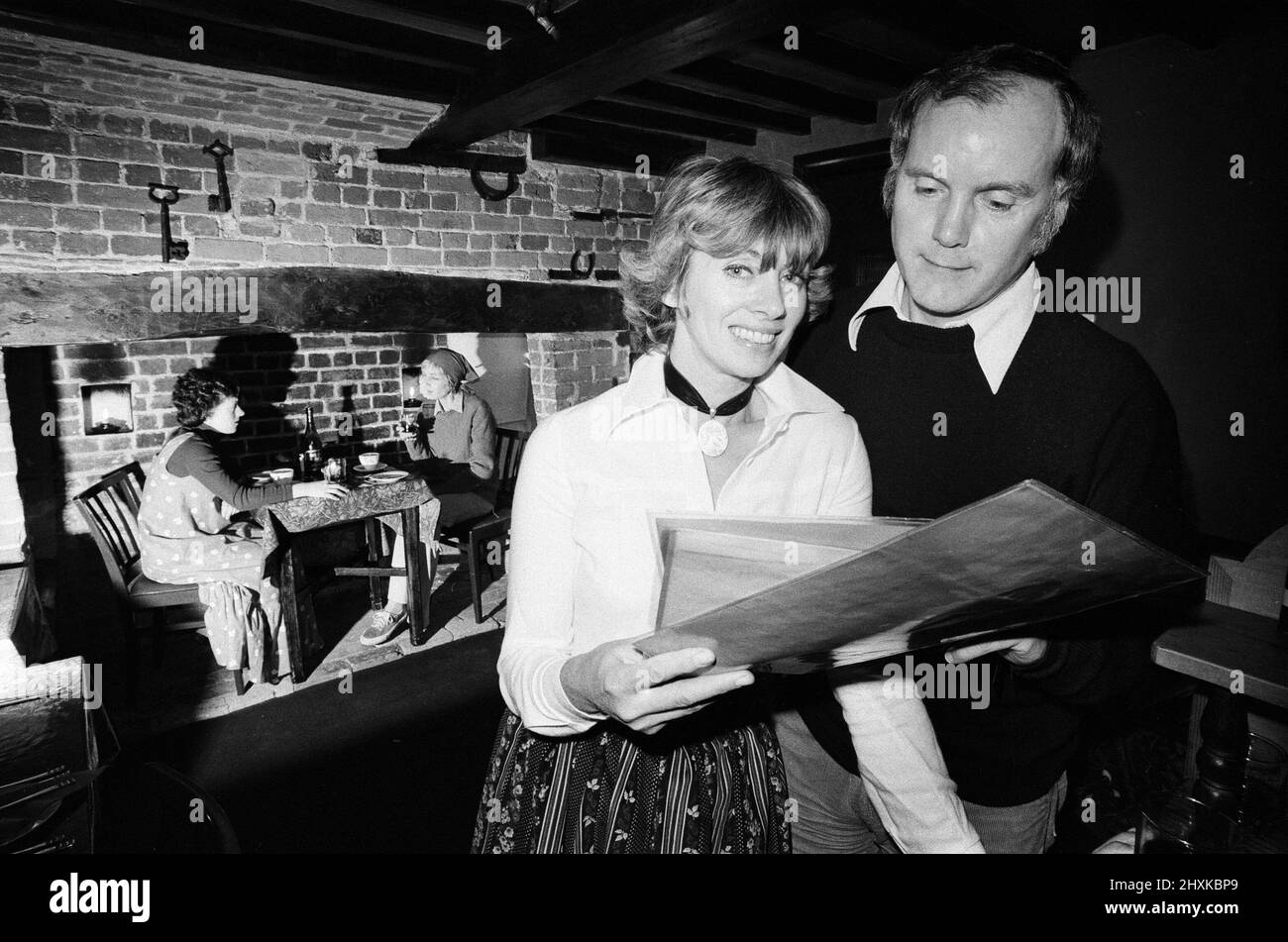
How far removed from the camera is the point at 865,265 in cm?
459

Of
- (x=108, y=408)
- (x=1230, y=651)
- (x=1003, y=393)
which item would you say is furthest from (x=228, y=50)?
(x=1230, y=651)

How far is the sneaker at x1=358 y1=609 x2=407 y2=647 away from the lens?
149 inches

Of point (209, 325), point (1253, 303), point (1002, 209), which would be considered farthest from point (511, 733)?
point (1253, 303)

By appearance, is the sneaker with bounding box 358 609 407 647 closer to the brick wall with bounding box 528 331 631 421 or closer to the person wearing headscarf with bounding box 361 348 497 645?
the person wearing headscarf with bounding box 361 348 497 645

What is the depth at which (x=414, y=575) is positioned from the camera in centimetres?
369

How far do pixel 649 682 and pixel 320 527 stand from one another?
307 centimetres

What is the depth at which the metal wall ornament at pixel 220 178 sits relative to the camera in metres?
3.31

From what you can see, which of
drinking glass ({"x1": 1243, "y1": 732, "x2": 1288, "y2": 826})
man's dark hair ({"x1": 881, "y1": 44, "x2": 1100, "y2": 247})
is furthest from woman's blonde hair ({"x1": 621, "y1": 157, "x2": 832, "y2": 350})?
drinking glass ({"x1": 1243, "y1": 732, "x2": 1288, "y2": 826})

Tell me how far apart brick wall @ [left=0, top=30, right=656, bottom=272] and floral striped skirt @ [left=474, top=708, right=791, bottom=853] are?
333 centimetres
